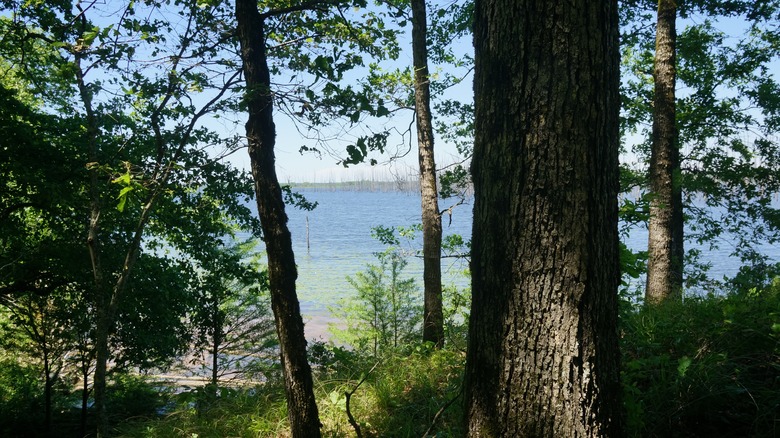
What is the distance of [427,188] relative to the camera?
24.6ft

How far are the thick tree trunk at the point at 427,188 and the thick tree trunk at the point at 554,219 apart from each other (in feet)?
17.8

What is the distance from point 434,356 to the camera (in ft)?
18.1

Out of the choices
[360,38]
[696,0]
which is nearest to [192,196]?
[360,38]

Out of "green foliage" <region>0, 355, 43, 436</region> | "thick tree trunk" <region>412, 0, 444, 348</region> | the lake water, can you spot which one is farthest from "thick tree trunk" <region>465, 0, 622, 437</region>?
"green foliage" <region>0, 355, 43, 436</region>

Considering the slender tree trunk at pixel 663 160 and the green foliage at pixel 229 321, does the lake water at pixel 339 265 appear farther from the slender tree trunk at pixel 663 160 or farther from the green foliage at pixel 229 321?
the slender tree trunk at pixel 663 160

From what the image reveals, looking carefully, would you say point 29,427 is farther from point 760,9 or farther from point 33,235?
point 760,9

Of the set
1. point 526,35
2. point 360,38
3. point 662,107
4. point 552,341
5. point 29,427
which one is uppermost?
point 360,38

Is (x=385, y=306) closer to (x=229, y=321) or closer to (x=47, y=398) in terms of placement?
(x=229, y=321)

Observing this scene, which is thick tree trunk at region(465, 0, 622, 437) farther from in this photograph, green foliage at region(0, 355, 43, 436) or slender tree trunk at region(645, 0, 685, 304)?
green foliage at region(0, 355, 43, 436)

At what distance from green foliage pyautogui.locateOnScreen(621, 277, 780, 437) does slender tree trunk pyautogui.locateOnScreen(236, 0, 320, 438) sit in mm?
2591

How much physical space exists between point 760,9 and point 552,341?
10903mm

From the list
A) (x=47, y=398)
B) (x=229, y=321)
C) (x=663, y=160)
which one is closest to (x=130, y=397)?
(x=47, y=398)

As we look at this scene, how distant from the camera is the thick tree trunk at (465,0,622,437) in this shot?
A: 1844 millimetres

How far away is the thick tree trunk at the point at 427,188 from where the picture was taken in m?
7.36
